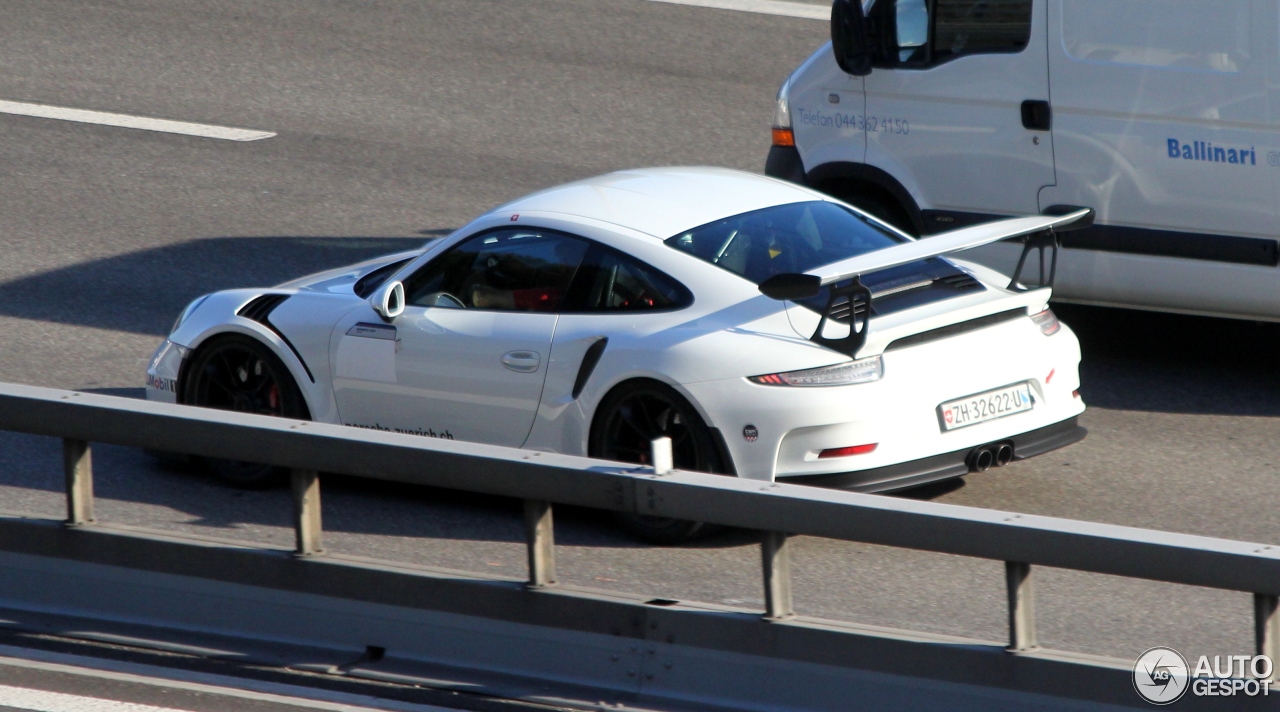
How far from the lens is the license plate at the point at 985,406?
264 inches

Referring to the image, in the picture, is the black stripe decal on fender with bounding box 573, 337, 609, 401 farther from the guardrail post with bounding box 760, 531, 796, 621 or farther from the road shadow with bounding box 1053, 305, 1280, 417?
the road shadow with bounding box 1053, 305, 1280, 417

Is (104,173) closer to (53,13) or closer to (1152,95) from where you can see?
(53,13)

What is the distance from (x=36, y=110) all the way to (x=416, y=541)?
851 centimetres

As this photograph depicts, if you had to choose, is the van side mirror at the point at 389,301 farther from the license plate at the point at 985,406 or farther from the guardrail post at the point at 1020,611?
the guardrail post at the point at 1020,611

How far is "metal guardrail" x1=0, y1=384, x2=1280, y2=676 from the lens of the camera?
13.9 ft

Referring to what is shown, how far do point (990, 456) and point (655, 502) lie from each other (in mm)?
2404

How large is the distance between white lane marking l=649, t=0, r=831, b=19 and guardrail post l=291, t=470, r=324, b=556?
38.6 feet

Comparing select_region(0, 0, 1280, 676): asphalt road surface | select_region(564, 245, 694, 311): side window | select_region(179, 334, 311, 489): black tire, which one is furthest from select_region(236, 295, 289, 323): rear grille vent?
select_region(564, 245, 694, 311): side window

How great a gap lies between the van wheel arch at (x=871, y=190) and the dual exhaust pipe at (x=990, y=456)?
279 cm

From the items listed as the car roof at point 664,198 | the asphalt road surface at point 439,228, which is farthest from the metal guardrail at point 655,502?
the car roof at point 664,198

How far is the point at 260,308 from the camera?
7828mm

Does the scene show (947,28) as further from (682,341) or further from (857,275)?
(682,341)

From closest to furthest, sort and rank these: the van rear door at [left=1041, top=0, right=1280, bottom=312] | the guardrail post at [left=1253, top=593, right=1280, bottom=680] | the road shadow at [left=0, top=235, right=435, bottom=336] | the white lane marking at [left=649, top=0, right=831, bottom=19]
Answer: the guardrail post at [left=1253, top=593, right=1280, bottom=680] < the van rear door at [left=1041, top=0, right=1280, bottom=312] < the road shadow at [left=0, top=235, right=435, bottom=336] < the white lane marking at [left=649, top=0, right=831, bottom=19]

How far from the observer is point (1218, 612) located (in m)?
6.12
